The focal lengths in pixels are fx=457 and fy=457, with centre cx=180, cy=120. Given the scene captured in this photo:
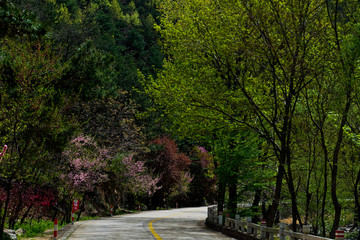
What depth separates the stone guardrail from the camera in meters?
12.8

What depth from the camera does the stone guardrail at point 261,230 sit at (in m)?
12.8

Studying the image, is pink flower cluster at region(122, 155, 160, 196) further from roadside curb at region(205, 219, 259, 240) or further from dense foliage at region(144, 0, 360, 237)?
dense foliage at region(144, 0, 360, 237)

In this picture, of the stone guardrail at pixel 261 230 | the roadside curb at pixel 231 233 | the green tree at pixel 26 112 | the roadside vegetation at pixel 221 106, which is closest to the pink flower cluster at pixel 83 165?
the roadside vegetation at pixel 221 106

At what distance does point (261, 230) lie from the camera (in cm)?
1591

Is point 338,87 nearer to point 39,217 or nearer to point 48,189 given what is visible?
point 48,189

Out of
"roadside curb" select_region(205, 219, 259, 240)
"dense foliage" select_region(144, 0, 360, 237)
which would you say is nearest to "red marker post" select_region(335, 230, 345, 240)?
"dense foliage" select_region(144, 0, 360, 237)

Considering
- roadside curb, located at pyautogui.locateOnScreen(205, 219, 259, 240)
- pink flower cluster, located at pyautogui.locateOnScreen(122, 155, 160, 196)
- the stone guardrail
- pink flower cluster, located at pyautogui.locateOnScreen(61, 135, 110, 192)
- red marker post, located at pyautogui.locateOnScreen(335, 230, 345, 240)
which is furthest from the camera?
pink flower cluster, located at pyautogui.locateOnScreen(122, 155, 160, 196)

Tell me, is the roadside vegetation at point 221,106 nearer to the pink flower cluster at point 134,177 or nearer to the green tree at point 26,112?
the green tree at point 26,112

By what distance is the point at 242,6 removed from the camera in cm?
1511

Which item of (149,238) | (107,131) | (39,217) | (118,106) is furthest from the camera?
(118,106)

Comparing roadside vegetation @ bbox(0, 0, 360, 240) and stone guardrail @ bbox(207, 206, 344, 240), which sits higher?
roadside vegetation @ bbox(0, 0, 360, 240)

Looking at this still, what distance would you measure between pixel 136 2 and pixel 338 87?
141465 millimetres

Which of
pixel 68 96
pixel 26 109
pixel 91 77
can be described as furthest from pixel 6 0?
pixel 91 77

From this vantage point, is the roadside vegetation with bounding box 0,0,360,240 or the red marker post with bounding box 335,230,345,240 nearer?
the red marker post with bounding box 335,230,345,240
